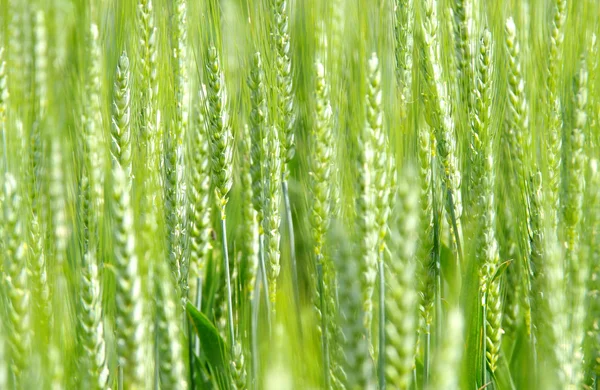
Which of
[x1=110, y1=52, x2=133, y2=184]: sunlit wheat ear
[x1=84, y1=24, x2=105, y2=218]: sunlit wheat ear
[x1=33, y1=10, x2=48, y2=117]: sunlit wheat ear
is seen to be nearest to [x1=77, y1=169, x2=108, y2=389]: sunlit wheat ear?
[x1=84, y1=24, x2=105, y2=218]: sunlit wheat ear

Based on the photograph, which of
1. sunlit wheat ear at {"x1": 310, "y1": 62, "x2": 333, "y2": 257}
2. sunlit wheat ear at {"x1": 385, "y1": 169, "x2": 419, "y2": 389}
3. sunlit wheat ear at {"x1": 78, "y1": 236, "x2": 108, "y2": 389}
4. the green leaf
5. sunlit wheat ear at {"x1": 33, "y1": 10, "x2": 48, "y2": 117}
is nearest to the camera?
sunlit wheat ear at {"x1": 385, "y1": 169, "x2": 419, "y2": 389}

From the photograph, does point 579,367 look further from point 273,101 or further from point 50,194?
point 50,194

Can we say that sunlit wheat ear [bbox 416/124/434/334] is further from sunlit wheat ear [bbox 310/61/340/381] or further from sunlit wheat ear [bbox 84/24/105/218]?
sunlit wheat ear [bbox 84/24/105/218]

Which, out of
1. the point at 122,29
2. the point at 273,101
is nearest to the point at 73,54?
the point at 122,29

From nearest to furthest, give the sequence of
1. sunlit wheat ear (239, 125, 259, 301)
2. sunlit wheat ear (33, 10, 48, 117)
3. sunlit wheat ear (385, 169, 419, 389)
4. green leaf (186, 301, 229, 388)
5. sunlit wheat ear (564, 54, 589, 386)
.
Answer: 1. sunlit wheat ear (385, 169, 419, 389)
2. sunlit wheat ear (564, 54, 589, 386)
3. green leaf (186, 301, 229, 388)
4. sunlit wheat ear (239, 125, 259, 301)
5. sunlit wheat ear (33, 10, 48, 117)

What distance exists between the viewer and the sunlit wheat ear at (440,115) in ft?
5.43

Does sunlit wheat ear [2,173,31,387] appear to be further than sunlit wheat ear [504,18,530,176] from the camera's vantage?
No

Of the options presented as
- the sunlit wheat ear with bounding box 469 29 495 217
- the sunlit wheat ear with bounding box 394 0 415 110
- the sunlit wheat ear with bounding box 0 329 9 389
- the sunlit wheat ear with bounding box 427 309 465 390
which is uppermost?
the sunlit wheat ear with bounding box 394 0 415 110

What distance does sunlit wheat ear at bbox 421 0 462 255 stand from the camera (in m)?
1.65

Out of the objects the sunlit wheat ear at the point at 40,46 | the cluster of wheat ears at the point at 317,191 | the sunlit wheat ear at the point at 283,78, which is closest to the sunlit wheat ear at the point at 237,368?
the cluster of wheat ears at the point at 317,191

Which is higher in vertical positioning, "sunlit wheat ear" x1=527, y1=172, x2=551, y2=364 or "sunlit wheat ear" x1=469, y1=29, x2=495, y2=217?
Result: "sunlit wheat ear" x1=469, y1=29, x2=495, y2=217

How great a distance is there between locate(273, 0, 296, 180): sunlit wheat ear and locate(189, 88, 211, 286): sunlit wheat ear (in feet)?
0.61

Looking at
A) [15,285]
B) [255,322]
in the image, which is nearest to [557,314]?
[255,322]

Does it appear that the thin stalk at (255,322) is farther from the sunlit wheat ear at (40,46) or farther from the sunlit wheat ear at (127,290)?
the sunlit wheat ear at (40,46)
